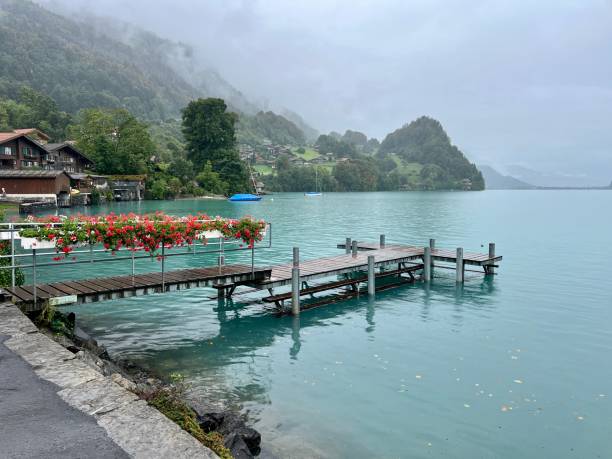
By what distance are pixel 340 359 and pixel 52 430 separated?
34.7 feet

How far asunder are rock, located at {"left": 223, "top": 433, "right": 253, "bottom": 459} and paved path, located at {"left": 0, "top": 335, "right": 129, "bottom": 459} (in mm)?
2757

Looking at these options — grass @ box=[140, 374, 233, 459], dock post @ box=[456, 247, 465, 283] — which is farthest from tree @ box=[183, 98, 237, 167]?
grass @ box=[140, 374, 233, 459]

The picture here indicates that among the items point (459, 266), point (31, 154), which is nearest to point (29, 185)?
point (31, 154)

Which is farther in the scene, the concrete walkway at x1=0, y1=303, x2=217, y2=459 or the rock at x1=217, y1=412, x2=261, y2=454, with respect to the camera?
the rock at x1=217, y1=412, x2=261, y2=454

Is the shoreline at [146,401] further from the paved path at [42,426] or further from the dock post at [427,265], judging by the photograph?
the dock post at [427,265]

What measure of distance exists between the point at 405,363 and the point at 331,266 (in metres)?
9.01

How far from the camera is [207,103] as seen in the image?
14475 centimetres

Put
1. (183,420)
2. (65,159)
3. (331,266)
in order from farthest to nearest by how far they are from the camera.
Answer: (65,159) → (331,266) → (183,420)

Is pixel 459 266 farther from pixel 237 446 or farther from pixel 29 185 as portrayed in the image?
pixel 29 185

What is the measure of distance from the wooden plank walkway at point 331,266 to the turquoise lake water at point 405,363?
1.49 meters

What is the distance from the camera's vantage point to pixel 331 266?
965 inches

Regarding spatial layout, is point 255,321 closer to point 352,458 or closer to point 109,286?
point 109,286

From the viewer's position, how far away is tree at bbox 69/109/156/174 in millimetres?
123750

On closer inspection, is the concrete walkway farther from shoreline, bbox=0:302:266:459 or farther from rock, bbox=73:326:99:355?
rock, bbox=73:326:99:355
